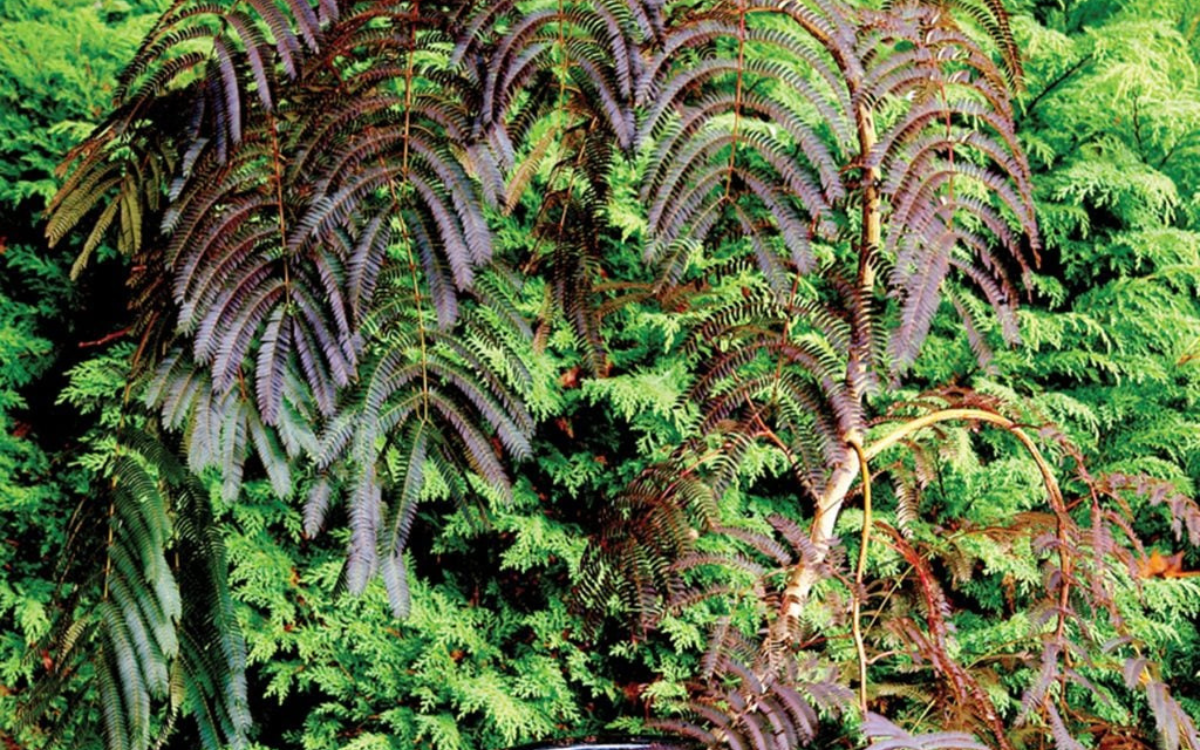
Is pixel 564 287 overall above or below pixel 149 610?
above

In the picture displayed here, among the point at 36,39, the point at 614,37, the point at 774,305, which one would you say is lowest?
the point at 774,305

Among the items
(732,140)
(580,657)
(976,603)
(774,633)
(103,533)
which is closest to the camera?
(732,140)

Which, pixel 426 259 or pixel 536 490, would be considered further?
pixel 536 490

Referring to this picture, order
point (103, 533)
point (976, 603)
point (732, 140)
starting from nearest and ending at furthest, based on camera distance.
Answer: point (732, 140)
point (103, 533)
point (976, 603)

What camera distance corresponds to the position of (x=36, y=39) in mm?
2176

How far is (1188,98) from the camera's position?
239 cm

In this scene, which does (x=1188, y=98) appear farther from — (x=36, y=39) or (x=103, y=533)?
(x=36, y=39)

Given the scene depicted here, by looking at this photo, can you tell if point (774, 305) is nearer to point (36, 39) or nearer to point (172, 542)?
point (172, 542)

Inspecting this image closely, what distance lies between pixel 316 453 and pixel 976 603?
1856 mm

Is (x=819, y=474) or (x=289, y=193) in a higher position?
(x=289, y=193)

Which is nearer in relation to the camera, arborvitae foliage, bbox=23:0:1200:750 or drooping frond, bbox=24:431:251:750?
arborvitae foliage, bbox=23:0:1200:750

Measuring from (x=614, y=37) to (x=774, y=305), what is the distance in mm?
462

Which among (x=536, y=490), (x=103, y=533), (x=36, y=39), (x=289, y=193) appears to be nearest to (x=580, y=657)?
(x=536, y=490)

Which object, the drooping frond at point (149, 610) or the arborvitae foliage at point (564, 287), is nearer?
the arborvitae foliage at point (564, 287)
